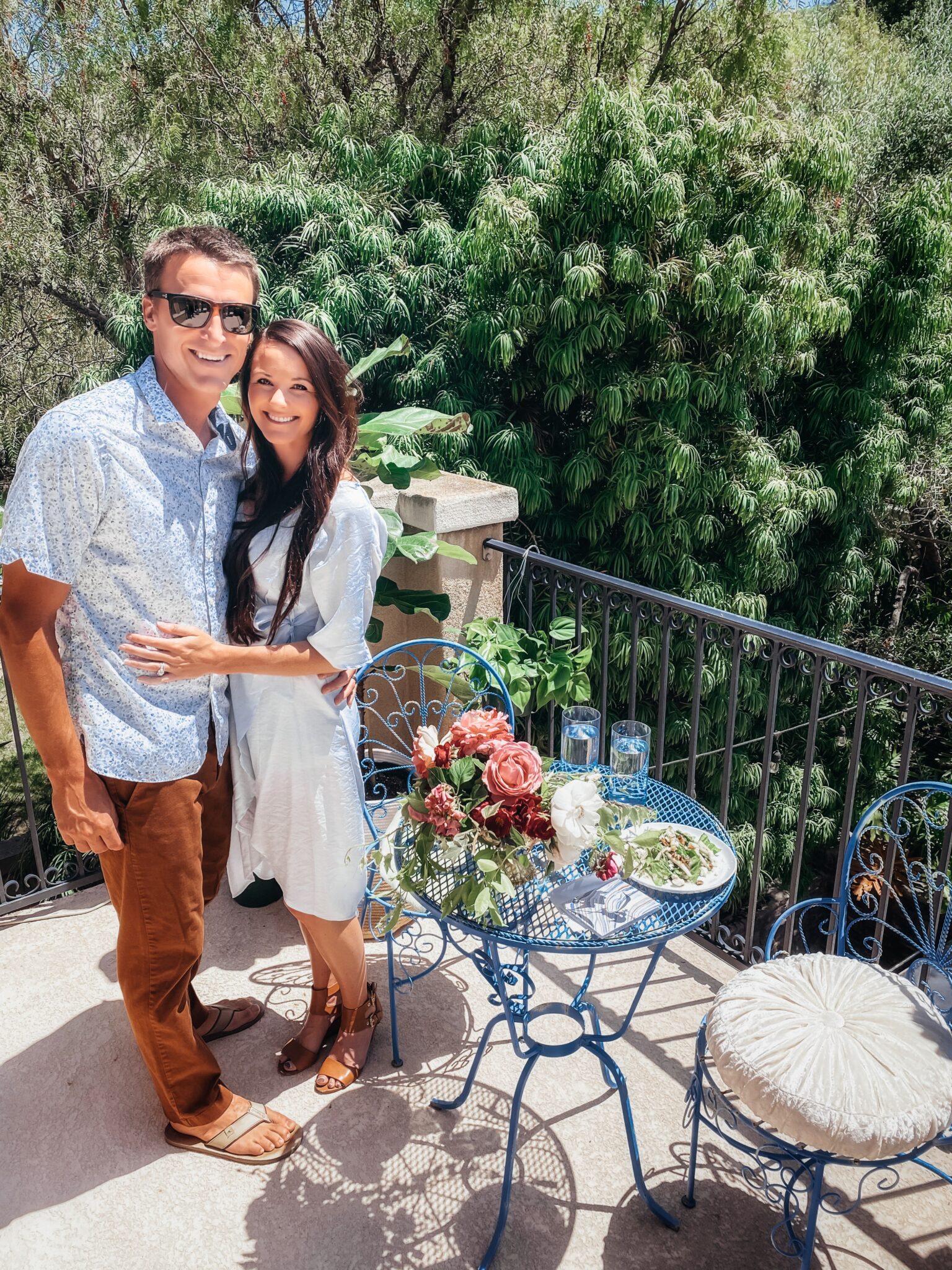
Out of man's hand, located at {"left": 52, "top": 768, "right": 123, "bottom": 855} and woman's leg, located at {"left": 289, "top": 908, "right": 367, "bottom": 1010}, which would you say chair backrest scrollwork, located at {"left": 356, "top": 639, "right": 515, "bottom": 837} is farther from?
man's hand, located at {"left": 52, "top": 768, "right": 123, "bottom": 855}

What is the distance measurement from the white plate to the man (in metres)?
0.80

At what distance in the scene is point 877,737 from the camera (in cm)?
893

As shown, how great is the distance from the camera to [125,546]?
68.6 inches

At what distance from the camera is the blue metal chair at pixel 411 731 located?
2393 millimetres

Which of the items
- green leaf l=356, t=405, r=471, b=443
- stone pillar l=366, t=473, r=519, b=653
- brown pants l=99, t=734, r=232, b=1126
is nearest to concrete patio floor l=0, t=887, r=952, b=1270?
brown pants l=99, t=734, r=232, b=1126

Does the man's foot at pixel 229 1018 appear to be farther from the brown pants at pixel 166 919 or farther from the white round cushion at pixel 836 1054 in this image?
the white round cushion at pixel 836 1054

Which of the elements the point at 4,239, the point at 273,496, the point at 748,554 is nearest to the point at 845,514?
the point at 748,554

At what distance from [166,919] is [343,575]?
0.82 m

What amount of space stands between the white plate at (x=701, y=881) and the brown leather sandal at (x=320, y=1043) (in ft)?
3.26

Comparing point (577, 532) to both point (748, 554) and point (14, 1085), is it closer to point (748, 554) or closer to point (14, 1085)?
point (748, 554)

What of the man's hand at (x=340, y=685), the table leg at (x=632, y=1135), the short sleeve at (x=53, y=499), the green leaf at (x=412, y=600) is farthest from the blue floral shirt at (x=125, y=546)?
the green leaf at (x=412, y=600)

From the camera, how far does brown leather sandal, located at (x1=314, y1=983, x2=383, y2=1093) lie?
2.31 metres

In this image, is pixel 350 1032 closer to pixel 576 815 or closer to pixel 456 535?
pixel 576 815

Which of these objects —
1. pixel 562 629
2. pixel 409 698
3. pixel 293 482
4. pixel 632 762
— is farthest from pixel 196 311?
pixel 409 698
